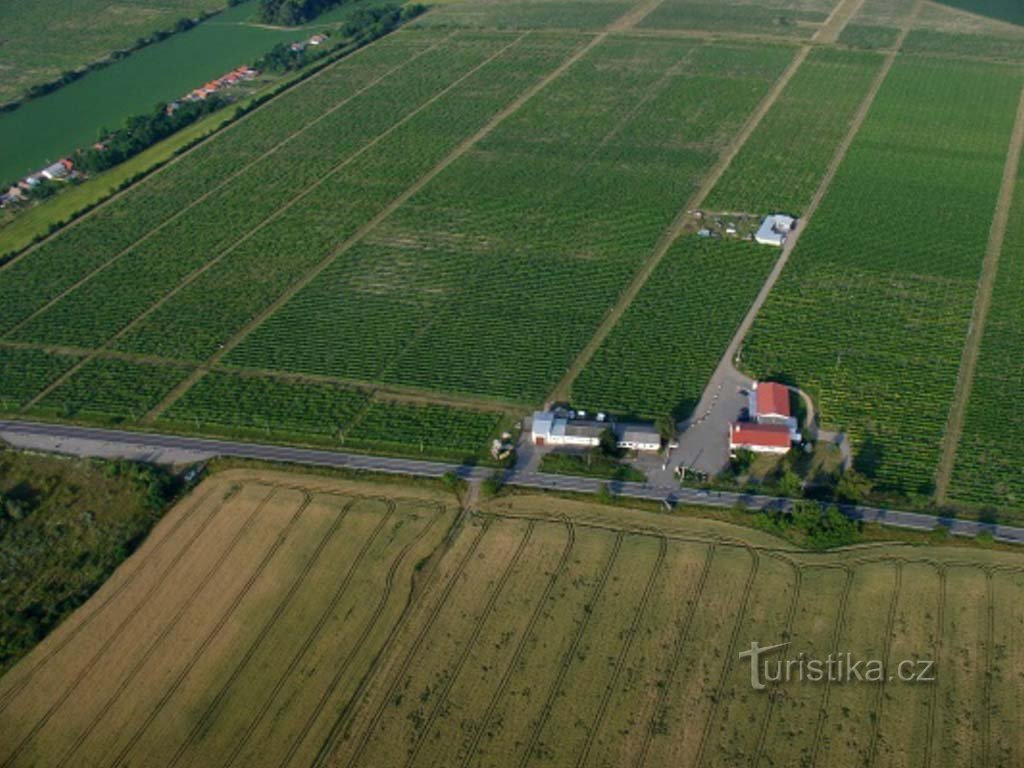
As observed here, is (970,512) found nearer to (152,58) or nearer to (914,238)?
(914,238)

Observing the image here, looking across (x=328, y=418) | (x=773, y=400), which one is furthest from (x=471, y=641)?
(x=773, y=400)

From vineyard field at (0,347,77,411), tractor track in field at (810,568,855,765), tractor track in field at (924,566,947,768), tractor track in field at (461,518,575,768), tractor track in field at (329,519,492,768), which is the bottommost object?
tractor track in field at (924,566,947,768)

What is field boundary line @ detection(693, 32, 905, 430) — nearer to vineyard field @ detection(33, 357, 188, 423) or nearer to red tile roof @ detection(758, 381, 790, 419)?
red tile roof @ detection(758, 381, 790, 419)

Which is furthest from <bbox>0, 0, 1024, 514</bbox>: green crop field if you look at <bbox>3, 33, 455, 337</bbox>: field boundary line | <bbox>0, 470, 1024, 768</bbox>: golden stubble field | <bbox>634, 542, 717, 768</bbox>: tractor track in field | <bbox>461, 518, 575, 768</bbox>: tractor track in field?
<bbox>461, 518, 575, 768</bbox>: tractor track in field

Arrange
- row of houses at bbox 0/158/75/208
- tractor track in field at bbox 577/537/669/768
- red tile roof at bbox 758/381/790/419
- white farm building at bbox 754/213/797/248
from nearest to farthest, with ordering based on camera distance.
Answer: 1. tractor track in field at bbox 577/537/669/768
2. red tile roof at bbox 758/381/790/419
3. white farm building at bbox 754/213/797/248
4. row of houses at bbox 0/158/75/208

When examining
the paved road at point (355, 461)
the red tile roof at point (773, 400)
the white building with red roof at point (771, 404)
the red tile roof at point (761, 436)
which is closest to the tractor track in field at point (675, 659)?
the paved road at point (355, 461)

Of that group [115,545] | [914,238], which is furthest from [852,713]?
[914,238]

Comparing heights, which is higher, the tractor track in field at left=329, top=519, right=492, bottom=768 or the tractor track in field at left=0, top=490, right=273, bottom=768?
the tractor track in field at left=0, top=490, right=273, bottom=768

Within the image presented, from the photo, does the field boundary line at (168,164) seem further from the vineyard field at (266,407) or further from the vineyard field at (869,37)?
the vineyard field at (869,37)
